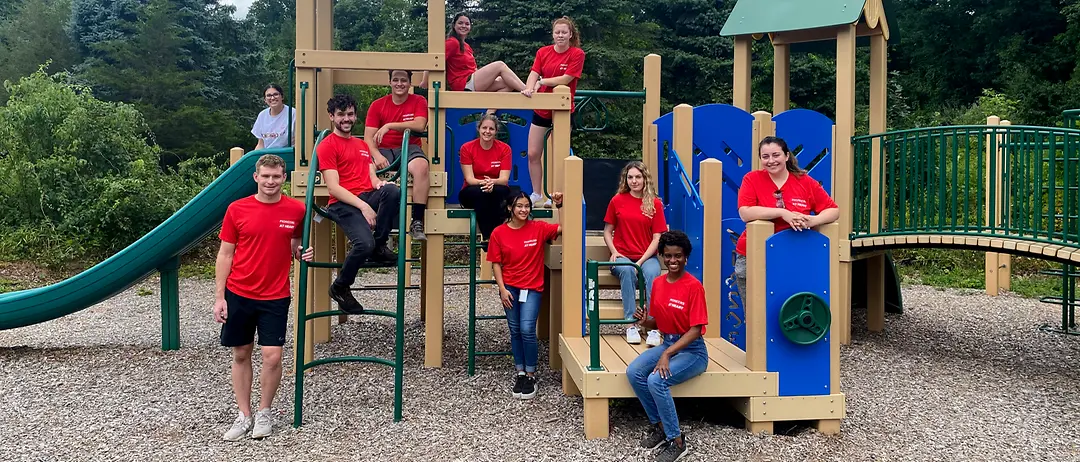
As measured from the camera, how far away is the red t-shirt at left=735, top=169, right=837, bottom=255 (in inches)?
195

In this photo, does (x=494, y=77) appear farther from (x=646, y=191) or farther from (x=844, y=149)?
(x=844, y=149)

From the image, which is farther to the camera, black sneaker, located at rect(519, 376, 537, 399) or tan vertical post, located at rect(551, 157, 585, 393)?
black sneaker, located at rect(519, 376, 537, 399)

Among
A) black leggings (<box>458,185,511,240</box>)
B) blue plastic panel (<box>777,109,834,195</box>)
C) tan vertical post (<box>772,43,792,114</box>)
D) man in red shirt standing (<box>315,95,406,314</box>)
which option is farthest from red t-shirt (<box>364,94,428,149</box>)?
tan vertical post (<box>772,43,792,114</box>)

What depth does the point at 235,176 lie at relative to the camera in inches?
279

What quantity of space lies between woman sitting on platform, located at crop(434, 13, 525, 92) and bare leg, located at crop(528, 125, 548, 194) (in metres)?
0.36

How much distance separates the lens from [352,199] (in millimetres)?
5535

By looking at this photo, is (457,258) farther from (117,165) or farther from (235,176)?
(235,176)

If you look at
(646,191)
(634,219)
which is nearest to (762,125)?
(646,191)

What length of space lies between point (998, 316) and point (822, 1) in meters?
4.21

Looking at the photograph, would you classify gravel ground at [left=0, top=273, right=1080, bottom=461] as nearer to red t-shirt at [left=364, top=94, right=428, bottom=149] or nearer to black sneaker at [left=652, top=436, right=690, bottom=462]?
black sneaker at [left=652, top=436, right=690, bottom=462]

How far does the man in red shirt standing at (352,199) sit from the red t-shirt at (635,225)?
4.82ft

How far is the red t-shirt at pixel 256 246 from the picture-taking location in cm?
470

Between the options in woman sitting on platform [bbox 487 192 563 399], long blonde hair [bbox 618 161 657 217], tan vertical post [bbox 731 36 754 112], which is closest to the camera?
woman sitting on platform [bbox 487 192 563 399]

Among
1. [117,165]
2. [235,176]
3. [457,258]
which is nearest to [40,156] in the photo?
[117,165]
